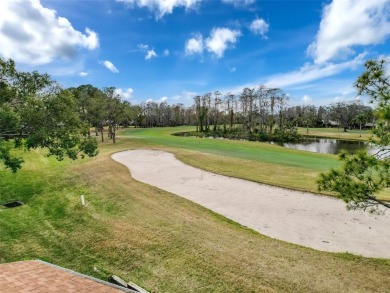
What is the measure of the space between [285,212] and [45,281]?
1135 cm

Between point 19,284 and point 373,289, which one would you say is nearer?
point 19,284

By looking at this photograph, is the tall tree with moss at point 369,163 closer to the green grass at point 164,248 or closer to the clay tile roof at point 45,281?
the green grass at point 164,248

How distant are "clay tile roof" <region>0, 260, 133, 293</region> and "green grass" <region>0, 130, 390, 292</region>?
1.75 metres

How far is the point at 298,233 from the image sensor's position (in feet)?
40.9

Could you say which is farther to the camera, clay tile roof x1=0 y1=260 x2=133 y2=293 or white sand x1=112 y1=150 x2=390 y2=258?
white sand x1=112 y1=150 x2=390 y2=258

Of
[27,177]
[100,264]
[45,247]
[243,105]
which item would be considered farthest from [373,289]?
[243,105]

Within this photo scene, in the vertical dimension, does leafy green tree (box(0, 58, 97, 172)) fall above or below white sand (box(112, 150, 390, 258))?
above

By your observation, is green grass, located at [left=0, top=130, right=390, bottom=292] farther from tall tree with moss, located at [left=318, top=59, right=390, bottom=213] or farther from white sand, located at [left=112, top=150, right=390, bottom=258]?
tall tree with moss, located at [left=318, top=59, right=390, bottom=213]

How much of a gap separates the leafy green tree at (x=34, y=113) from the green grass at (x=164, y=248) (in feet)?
10.8

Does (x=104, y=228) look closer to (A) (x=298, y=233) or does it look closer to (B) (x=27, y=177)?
(A) (x=298, y=233)

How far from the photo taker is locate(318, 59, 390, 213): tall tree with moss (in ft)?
20.5

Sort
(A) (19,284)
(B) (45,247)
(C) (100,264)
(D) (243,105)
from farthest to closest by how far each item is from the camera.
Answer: (D) (243,105)
(B) (45,247)
(C) (100,264)
(A) (19,284)

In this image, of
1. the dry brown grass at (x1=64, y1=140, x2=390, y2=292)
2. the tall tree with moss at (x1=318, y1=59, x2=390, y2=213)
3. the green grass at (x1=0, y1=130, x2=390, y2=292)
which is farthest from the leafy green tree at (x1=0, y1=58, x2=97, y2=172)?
the tall tree with moss at (x1=318, y1=59, x2=390, y2=213)

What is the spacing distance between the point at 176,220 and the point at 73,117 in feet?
28.1
